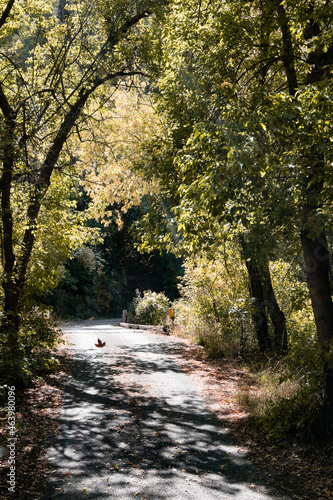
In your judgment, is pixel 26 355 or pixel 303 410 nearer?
pixel 303 410

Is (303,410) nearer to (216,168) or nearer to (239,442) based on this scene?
(239,442)

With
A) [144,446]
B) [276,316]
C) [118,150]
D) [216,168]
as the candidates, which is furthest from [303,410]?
[118,150]

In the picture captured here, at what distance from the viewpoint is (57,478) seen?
4957 mm

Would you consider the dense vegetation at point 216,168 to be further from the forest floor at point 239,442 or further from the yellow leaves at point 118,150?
the forest floor at point 239,442

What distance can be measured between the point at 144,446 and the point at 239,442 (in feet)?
4.57

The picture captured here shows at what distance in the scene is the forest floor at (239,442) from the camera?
485 cm

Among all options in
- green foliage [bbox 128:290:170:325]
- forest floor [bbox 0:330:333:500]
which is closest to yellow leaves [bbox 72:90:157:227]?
green foliage [bbox 128:290:170:325]

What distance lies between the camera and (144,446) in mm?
5941

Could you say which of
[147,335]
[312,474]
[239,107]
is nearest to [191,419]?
[312,474]

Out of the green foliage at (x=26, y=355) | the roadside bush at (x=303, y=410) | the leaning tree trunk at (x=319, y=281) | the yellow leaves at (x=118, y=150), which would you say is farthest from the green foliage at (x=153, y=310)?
the leaning tree trunk at (x=319, y=281)

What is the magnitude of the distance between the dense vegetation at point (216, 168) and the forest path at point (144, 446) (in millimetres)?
1105

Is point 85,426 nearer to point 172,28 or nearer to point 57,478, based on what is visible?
point 57,478

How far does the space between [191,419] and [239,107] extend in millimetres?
5099

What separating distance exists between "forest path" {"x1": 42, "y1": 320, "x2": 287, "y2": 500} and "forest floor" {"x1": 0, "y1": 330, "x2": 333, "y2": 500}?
0.56ft
